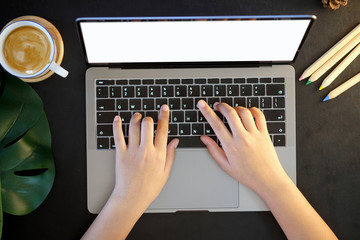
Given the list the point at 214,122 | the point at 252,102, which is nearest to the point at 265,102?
the point at 252,102

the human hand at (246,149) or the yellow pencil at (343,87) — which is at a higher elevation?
the yellow pencil at (343,87)

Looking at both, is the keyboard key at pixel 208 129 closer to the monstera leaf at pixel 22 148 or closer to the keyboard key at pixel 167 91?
the keyboard key at pixel 167 91

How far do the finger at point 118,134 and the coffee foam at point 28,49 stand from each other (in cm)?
21

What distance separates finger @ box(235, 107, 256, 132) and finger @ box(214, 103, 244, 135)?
0.5 inches

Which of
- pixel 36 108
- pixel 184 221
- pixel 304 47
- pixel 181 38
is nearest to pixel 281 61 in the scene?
pixel 304 47

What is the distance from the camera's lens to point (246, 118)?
72cm

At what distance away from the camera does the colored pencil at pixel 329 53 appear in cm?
76

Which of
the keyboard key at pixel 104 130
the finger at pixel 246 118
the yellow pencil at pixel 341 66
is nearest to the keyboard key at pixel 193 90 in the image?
the finger at pixel 246 118

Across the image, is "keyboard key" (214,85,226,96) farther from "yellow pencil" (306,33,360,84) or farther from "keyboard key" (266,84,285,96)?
"yellow pencil" (306,33,360,84)

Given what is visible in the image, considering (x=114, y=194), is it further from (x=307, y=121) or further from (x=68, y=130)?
(x=307, y=121)

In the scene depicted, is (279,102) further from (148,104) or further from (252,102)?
(148,104)

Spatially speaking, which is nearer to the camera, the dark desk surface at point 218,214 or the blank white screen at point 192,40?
the blank white screen at point 192,40

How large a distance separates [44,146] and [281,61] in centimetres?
60

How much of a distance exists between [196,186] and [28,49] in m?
0.51
